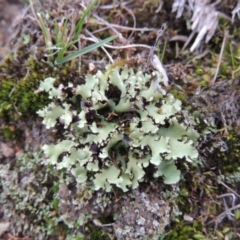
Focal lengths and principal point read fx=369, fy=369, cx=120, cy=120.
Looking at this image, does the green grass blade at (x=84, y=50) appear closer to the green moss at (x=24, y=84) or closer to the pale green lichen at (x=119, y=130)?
the green moss at (x=24, y=84)

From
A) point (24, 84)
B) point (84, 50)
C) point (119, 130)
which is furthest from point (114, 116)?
point (24, 84)

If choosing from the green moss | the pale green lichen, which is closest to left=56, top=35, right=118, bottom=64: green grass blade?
the green moss

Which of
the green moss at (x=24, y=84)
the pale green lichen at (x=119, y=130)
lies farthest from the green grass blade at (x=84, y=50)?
the pale green lichen at (x=119, y=130)

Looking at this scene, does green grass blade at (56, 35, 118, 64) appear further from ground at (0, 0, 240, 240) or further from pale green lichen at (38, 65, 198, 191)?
pale green lichen at (38, 65, 198, 191)

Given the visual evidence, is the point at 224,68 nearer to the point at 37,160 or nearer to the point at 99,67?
the point at 99,67

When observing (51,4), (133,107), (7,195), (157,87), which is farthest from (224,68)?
(7,195)

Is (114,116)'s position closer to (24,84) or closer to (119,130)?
(119,130)

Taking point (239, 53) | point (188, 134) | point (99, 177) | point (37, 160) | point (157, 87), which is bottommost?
point (37, 160)
